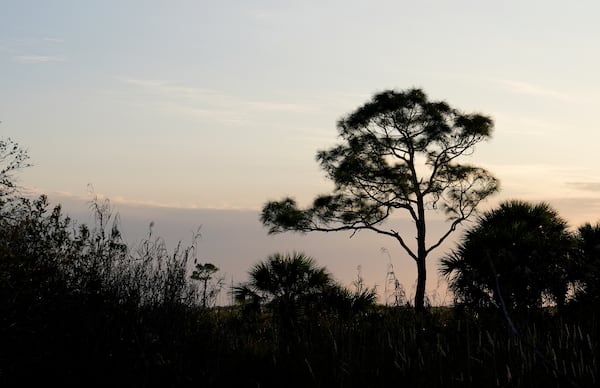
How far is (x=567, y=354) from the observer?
841 cm

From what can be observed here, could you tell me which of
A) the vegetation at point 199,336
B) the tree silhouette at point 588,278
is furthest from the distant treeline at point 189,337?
the tree silhouette at point 588,278

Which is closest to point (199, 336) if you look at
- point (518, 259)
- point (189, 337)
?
point (189, 337)

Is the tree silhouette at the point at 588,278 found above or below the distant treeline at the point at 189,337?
above

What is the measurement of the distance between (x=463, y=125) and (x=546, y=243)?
1693 cm

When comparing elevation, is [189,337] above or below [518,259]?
below

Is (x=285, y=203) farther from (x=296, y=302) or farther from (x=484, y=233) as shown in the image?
(x=296, y=302)

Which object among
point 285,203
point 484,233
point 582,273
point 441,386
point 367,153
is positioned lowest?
point 441,386

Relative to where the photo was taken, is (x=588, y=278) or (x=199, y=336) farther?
(x=588, y=278)

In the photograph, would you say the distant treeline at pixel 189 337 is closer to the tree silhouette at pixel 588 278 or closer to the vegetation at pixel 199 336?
the vegetation at pixel 199 336

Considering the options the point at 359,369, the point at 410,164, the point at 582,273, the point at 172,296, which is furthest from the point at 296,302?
the point at 410,164

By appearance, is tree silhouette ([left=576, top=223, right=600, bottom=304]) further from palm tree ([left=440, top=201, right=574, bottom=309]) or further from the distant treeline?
the distant treeline

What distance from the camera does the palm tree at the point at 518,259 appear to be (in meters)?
15.3

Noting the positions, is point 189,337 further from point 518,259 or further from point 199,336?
point 518,259

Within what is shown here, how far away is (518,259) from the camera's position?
17172 mm
